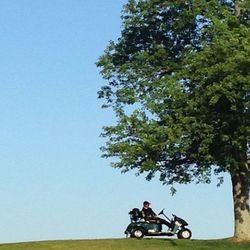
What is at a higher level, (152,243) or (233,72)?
(233,72)

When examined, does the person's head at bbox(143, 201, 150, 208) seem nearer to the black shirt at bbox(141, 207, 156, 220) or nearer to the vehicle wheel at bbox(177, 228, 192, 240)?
the black shirt at bbox(141, 207, 156, 220)

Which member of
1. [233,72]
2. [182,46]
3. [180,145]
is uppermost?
[182,46]

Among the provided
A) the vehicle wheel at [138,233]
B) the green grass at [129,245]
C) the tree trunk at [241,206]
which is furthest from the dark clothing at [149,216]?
the tree trunk at [241,206]

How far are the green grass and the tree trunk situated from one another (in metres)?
1.35

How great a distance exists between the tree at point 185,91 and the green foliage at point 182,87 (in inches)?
1.8

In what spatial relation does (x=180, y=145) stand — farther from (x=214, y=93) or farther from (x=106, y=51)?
(x=106, y=51)

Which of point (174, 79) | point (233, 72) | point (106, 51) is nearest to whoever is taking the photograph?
point (233, 72)

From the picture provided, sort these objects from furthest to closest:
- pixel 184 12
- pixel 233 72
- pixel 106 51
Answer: pixel 106 51 → pixel 184 12 → pixel 233 72

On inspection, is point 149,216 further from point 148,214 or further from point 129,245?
point 129,245

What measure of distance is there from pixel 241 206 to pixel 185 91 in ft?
22.3

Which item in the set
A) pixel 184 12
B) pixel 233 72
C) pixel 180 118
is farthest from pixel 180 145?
pixel 184 12

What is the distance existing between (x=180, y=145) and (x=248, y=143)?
3.55 metres

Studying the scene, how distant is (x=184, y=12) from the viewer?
4228cm

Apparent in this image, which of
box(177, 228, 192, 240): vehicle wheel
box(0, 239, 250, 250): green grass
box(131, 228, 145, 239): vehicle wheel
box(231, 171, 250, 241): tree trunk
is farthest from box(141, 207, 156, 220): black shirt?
box(231, 171, 250, 241): tree trunk
